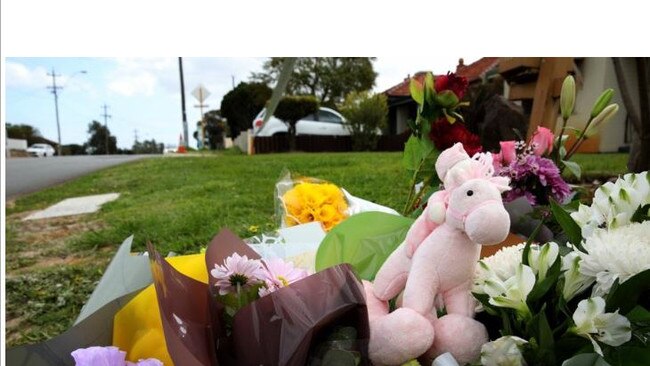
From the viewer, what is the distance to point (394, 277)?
21.4 inches

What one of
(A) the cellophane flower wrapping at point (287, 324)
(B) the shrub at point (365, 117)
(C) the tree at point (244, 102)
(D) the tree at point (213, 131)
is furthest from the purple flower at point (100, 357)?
(D) the tree at point (213, 131)

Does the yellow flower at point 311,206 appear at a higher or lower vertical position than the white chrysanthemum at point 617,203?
lower

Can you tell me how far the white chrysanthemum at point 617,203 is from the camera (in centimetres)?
52

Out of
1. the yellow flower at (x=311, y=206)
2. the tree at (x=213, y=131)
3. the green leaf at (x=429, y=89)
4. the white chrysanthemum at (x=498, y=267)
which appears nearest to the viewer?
the white chrysanthemum at (x=498, y=267)

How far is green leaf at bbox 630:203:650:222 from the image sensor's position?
52 centimetres

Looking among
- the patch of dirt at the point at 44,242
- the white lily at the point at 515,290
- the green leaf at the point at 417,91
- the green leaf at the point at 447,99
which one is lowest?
the patch of dirt at the point at 44,242

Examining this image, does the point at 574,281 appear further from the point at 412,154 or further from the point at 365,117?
the point at 365,117

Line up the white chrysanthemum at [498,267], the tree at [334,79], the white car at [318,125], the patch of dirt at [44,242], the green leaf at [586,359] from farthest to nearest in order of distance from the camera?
the tree at [334,79] → the white car at [318,125] → the patch of dirt at [44,242] → the white chrysanthemum at [498,267] → the green leaf at [586,359]

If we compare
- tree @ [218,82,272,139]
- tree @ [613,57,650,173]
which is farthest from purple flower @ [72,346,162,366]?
tree @ [218,82,272,139]

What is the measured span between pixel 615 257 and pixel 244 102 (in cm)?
1579

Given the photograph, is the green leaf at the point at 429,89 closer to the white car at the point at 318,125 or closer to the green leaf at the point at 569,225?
the green leaf at the point at 569,225

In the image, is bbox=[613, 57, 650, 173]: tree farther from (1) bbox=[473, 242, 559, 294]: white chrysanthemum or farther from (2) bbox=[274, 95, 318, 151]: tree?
(2) bbox=[274, 95, 318, 151]: tree

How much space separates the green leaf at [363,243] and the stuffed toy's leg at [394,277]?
0.12 metres

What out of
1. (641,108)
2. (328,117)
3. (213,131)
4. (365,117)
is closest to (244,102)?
(328,117)
